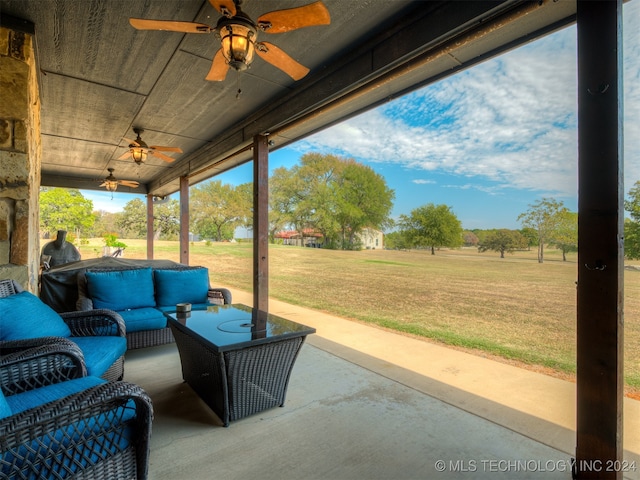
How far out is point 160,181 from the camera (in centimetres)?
805

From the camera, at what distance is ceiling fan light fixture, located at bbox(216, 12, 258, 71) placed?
6.34 feet

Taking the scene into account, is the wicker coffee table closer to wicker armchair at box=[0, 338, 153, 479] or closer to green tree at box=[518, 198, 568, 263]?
wicker armchair at box=[0, 338, 153, 479]

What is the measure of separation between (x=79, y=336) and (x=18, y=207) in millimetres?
1125

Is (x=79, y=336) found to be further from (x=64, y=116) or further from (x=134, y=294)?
(x=64, y=116)

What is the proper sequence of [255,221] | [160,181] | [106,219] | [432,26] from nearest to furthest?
1. [432,26]
2. [255,221]
3. [160,181]
4. [106,219]

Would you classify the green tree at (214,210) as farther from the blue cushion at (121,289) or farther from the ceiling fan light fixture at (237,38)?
the ceiling fan light fixture at (237,38)

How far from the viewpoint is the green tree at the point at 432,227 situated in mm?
4293

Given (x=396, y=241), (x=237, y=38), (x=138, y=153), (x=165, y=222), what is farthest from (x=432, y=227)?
(x=165, y=222)

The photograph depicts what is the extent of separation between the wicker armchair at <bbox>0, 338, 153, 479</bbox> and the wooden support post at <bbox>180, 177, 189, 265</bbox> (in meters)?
6.09

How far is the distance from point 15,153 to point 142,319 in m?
1.71

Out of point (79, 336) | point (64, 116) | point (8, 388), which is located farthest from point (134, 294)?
point (64, 116)

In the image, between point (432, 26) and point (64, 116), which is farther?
point (64, 116)

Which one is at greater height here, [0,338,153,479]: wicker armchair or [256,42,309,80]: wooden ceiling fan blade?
[256,42,309,80]: wooden ceiling fan blade

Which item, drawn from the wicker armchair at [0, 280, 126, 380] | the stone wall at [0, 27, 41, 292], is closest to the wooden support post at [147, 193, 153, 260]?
the stone wall at [0, 27, 41, 292]
